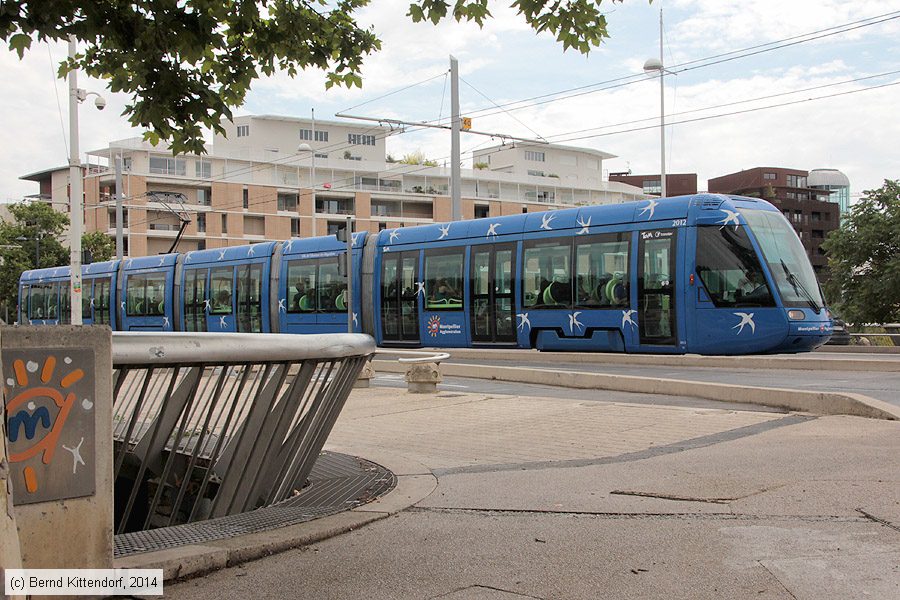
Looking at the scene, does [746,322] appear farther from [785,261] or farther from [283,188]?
[283,188]

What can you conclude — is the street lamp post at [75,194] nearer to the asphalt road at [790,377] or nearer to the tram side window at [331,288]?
the tram side window at [331,288]

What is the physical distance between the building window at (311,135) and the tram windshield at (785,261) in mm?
81126

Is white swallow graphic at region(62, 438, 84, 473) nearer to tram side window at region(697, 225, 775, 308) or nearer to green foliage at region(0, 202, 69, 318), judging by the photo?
tram side window at region(697, 225, 775, 308)

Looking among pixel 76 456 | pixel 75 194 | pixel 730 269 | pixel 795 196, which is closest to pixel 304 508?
pixel 76 456

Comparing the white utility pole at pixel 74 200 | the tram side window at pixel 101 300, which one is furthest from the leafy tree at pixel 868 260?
the tram side window at pixel 101 300

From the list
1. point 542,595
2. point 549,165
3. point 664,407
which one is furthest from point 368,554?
point 549,165

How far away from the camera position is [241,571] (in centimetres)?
453

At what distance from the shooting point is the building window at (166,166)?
3123 inches

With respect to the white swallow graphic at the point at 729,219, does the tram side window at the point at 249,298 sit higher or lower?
lower

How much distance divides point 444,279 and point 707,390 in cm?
816

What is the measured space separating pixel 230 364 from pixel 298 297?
63.2ft

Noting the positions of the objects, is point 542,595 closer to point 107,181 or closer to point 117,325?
point 117,325

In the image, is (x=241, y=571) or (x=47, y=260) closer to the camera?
(x=241, y=571)

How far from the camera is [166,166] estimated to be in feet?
263
